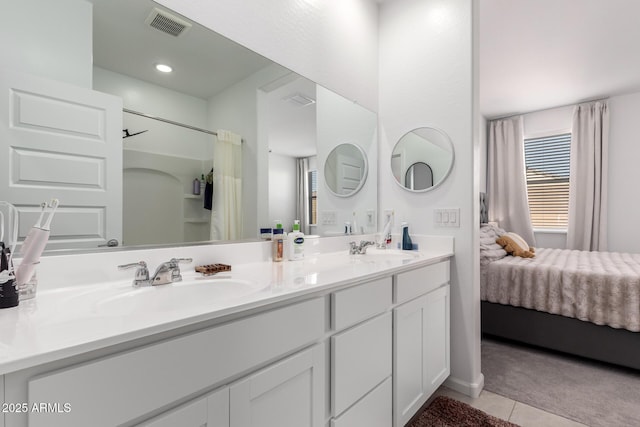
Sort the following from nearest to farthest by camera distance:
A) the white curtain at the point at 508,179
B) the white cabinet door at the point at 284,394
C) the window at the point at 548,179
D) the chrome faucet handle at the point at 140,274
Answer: the white cabinet door at the point at 284,394 → the chrome faucet handle at the point at 140,274 → the window at the point at 548,179 → the white curtain at the point at 508,179

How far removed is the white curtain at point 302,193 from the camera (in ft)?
5.65

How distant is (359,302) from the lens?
3.78 feet

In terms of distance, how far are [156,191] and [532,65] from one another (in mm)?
3839

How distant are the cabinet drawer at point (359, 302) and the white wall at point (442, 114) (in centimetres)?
85

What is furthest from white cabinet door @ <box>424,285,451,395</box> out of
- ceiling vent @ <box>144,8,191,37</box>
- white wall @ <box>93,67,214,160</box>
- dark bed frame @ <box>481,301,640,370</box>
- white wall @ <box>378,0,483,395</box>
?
ceiling vent @ <box>144,8,191,37</box>

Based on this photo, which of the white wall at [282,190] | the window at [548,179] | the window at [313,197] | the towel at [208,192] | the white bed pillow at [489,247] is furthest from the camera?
the window at [548,179]

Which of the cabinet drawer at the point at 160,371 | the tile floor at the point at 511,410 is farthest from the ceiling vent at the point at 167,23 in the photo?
the tile floor at the point at 511,410

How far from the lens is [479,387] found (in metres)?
1.89

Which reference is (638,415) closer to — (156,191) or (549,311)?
(549,311)

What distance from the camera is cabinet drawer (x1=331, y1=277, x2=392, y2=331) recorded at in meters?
1.04

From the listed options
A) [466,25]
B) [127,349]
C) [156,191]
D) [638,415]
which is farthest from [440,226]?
[127,349]

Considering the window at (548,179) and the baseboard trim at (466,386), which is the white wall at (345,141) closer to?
the baseboard trim at (466,386)

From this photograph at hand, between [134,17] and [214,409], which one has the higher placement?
[134,17]

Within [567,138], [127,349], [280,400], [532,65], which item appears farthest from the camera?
[567,138]
